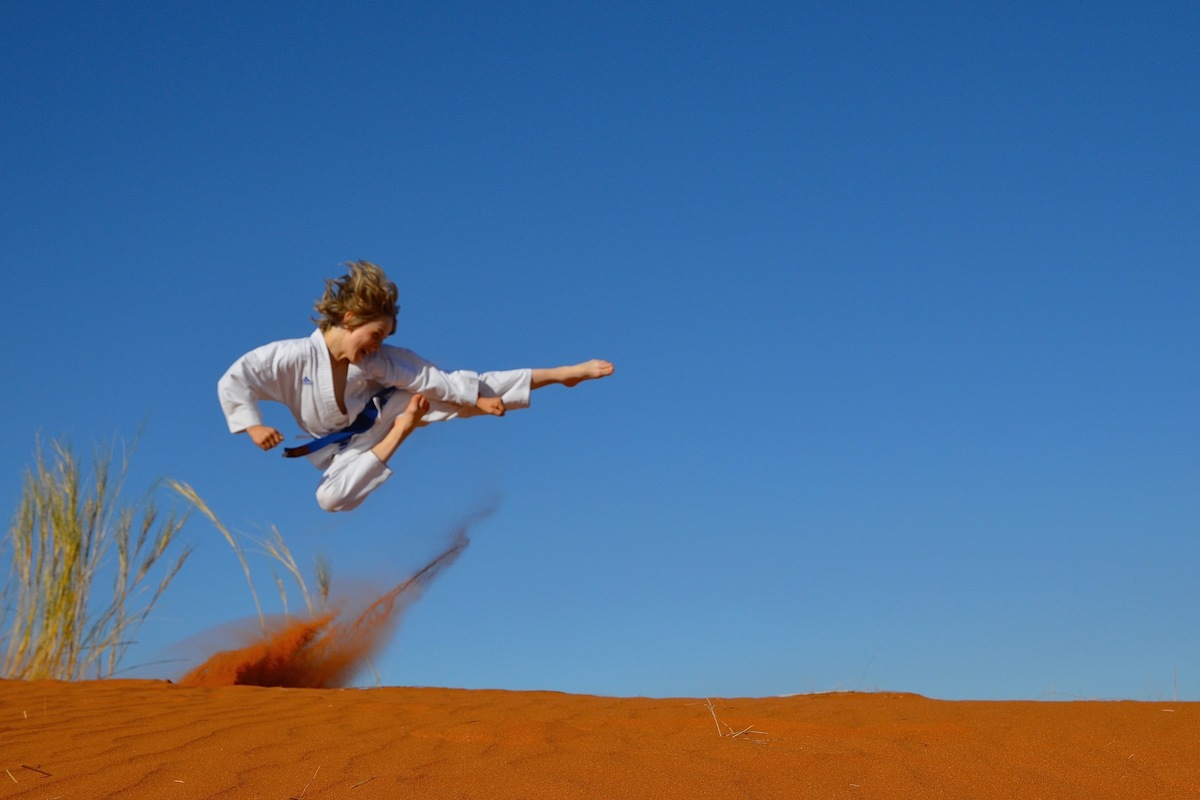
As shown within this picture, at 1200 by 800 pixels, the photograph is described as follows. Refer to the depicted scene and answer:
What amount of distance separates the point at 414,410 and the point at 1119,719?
394 centimetres

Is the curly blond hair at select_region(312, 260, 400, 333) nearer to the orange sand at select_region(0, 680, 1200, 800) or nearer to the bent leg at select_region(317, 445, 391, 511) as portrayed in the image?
the bent leg at select_region(317, 445, 391, 511)

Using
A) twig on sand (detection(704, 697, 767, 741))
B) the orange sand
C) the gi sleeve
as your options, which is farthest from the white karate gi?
twig on sand (detection(704, 697, 767, 741))

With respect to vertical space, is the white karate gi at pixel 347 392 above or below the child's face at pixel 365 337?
below

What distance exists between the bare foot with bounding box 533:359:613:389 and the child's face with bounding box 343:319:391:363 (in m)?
0.97

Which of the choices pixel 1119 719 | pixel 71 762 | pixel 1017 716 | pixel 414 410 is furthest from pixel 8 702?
pixel 1119 719

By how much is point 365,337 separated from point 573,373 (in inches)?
49.0

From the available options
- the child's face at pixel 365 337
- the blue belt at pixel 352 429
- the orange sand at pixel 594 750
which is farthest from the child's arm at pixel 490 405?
the orange sand at pixel 594 750

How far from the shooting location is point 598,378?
672 cm

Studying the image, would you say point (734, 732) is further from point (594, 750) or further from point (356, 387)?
point (356, 387)

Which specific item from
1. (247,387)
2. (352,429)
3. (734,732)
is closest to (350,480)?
(352,429)

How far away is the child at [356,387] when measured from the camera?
6.17m

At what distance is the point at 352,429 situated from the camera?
666 cm

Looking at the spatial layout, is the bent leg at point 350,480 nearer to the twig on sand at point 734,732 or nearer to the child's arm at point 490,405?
the child's arm at point 490,405

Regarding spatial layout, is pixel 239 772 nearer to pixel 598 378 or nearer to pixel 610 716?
pixel 610 716
